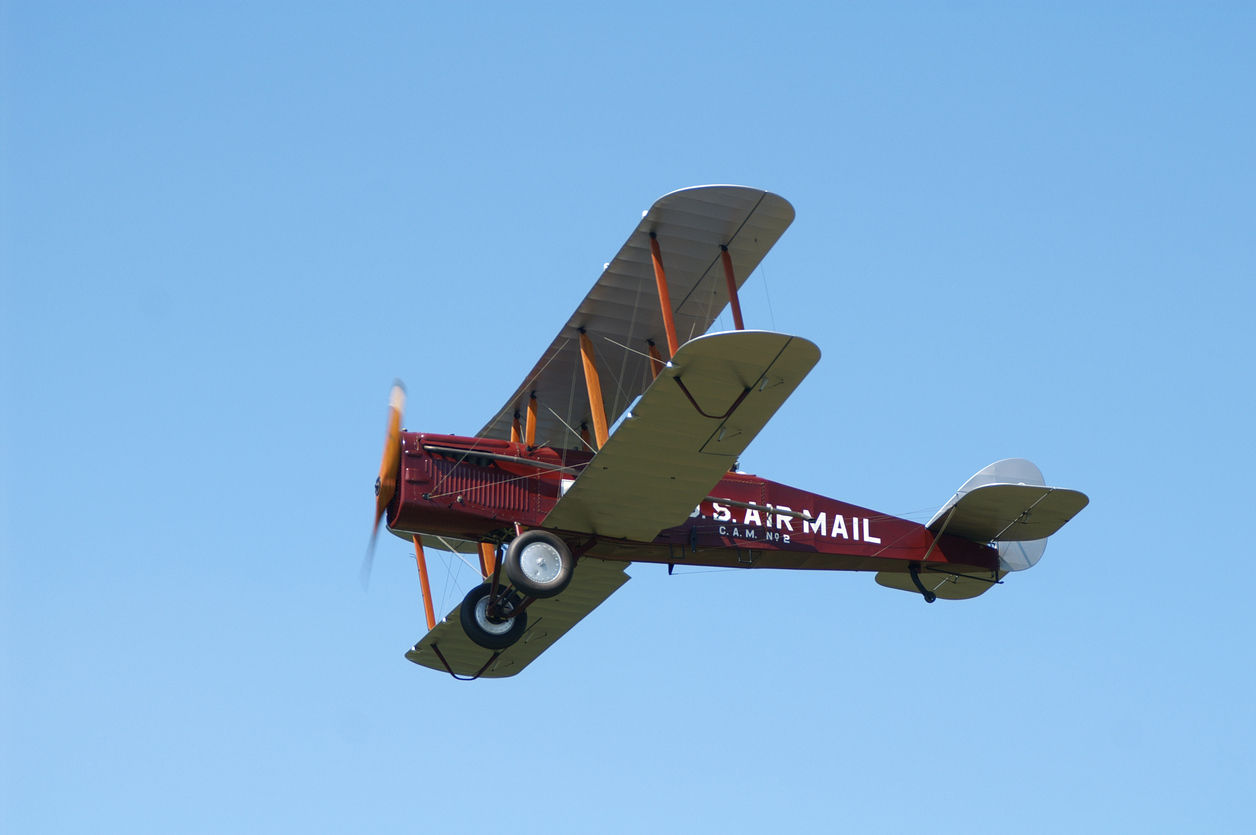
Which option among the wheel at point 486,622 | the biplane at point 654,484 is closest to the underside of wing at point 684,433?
the biplane at point 654,484

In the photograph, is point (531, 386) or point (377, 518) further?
point (531, 386)

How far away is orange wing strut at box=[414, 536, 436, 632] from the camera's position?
1788cm

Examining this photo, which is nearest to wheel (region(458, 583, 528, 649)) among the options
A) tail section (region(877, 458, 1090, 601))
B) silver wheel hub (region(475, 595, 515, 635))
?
silver wheel hub (region(475, 595, 515, 635))

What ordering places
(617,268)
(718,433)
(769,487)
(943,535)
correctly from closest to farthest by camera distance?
(718,433), (617,268), (769,487), (943,535)

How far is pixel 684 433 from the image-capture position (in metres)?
14.0

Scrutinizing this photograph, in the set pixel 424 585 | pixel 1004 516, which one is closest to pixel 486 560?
pixel 424 585

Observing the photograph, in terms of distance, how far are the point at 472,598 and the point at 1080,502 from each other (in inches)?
262

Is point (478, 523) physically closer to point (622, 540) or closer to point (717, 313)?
A: point (622, 540)

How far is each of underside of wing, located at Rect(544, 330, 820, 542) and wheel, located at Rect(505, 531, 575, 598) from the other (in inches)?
11.3

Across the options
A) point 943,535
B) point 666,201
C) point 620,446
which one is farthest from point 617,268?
point 943,535

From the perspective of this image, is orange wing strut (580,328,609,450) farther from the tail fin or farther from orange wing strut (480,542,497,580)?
the tail fin

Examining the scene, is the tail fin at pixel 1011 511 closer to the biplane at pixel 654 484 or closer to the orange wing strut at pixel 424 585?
the biplane at pixel 654 484

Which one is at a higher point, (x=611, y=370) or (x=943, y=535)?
(x=611, y=370)

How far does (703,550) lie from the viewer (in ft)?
53.3
